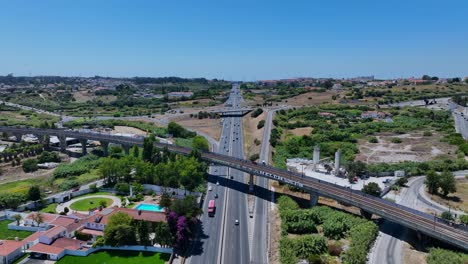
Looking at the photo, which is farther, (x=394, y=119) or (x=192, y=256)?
(x=394, y=119)

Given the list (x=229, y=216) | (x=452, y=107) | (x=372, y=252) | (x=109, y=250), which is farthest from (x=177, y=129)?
(x=452, y=107)

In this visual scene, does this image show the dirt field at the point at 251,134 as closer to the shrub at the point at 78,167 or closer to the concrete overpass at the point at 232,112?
the concrete overpass at the point at 232,112

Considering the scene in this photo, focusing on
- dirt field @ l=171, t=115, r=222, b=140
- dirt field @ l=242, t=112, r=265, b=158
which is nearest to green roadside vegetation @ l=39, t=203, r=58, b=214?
dirt field @ l=242, t=112, r=265, b=158

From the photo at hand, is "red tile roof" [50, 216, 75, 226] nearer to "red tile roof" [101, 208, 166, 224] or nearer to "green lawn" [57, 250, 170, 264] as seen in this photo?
"red tile roof" [101, 208, 166, 224]

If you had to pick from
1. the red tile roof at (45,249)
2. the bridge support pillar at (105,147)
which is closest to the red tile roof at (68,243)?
the red tile roof at (45,249)

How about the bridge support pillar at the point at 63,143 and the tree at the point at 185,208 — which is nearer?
the tree at the point at 185,208

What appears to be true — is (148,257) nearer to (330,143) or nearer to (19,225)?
(19,225)
